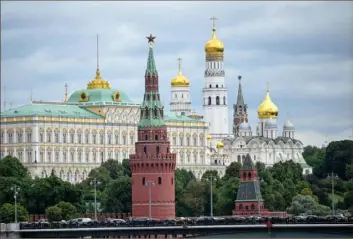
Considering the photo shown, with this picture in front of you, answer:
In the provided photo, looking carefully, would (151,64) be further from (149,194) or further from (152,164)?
(149,194)

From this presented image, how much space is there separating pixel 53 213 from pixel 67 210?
283cm

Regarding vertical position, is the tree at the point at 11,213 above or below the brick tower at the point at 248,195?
below

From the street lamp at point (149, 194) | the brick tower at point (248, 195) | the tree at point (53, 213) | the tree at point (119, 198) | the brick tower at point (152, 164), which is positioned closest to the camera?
the street lamp at point (149, 194)

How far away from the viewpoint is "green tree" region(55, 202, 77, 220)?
186 metres

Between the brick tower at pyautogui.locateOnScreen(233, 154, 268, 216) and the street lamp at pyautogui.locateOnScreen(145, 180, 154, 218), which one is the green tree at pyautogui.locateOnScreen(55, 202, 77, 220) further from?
the brick tower at pyautogui.locateOnScreen(233, 154, 268, 216)

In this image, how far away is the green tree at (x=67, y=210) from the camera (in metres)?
186

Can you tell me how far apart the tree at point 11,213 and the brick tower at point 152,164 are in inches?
359

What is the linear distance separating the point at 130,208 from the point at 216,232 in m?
43.3

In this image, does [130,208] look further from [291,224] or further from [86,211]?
[291,224]

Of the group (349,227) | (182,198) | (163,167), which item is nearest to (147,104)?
(163,167)

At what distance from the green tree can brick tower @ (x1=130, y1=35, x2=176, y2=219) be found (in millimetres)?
6753

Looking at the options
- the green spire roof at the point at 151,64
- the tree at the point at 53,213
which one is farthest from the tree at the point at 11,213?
the green spire roof at the point at 151,64

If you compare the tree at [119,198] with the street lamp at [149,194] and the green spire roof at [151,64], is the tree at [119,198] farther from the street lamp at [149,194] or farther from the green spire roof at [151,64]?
the green spire roof at [151,64]

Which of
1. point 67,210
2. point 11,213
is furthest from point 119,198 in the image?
point 11,213
